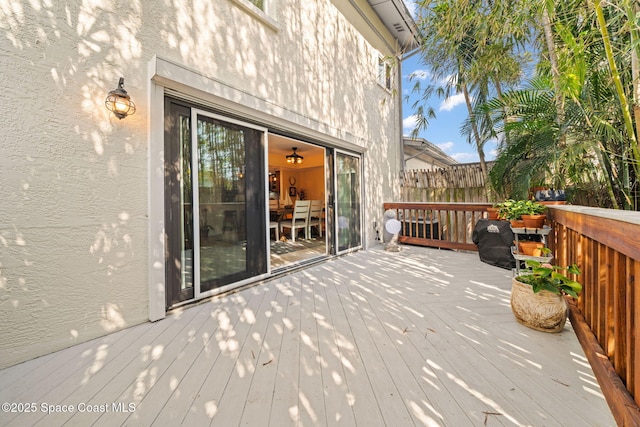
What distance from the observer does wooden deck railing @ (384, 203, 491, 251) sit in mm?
4988

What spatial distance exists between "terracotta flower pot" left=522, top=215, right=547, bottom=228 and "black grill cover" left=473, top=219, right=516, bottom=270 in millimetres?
1078

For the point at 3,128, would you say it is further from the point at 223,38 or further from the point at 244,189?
the point at 223,38

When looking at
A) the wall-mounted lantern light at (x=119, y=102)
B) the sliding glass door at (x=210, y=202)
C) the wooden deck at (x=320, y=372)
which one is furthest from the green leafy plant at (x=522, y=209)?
the wall-mounted lantern light at (x=119, y=102)

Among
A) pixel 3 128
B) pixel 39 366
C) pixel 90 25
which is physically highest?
pixel 90 25

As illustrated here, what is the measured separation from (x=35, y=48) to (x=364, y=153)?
469 cm

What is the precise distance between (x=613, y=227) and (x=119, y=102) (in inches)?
129

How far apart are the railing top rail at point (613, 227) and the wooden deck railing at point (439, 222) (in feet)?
9.76

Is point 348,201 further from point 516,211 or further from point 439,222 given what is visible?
point 516,211

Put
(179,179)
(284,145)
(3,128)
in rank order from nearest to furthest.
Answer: (3,128), (179,179), (284,145)

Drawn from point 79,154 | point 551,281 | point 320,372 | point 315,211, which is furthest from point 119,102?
point 315,211

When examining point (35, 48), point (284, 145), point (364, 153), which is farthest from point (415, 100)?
point (35, 48)

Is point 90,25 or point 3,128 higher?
point 90,25

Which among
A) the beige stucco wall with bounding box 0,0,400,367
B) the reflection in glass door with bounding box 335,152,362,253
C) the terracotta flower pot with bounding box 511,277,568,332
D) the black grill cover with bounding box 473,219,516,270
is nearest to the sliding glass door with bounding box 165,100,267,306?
the beige stucco wall with bounding box 0,0,400,367

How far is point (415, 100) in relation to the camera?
6.83m
